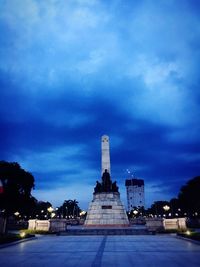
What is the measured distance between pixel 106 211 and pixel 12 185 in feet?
75.1

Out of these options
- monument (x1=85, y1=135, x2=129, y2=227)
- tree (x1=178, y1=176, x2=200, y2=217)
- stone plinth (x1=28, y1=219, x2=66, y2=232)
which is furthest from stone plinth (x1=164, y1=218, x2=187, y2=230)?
tree (x1=178, y1=176, x2=200, y2=217)

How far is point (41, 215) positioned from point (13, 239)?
8897 centimetres

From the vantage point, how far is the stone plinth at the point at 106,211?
52.6m

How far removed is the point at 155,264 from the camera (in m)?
13.2

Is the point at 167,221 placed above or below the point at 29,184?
below

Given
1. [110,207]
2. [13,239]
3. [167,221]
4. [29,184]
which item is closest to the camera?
[13,239]

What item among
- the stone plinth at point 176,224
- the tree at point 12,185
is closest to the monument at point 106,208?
the stone plinth at point 176,224

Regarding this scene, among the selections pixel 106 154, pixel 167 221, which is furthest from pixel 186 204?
pixel 167 221

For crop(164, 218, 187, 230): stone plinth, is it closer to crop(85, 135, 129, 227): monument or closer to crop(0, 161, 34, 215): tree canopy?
crop(85, 135, 129, 227): monument

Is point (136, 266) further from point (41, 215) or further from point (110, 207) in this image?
point (41, 215)

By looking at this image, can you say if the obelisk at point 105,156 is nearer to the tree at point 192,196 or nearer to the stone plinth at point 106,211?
the stone plinth at point 106,211

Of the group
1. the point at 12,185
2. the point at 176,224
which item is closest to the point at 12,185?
the point at 12,185

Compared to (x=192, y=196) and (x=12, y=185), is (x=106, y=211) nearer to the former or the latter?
(x=12, y=185)

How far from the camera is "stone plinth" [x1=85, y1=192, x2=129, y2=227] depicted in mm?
52562
